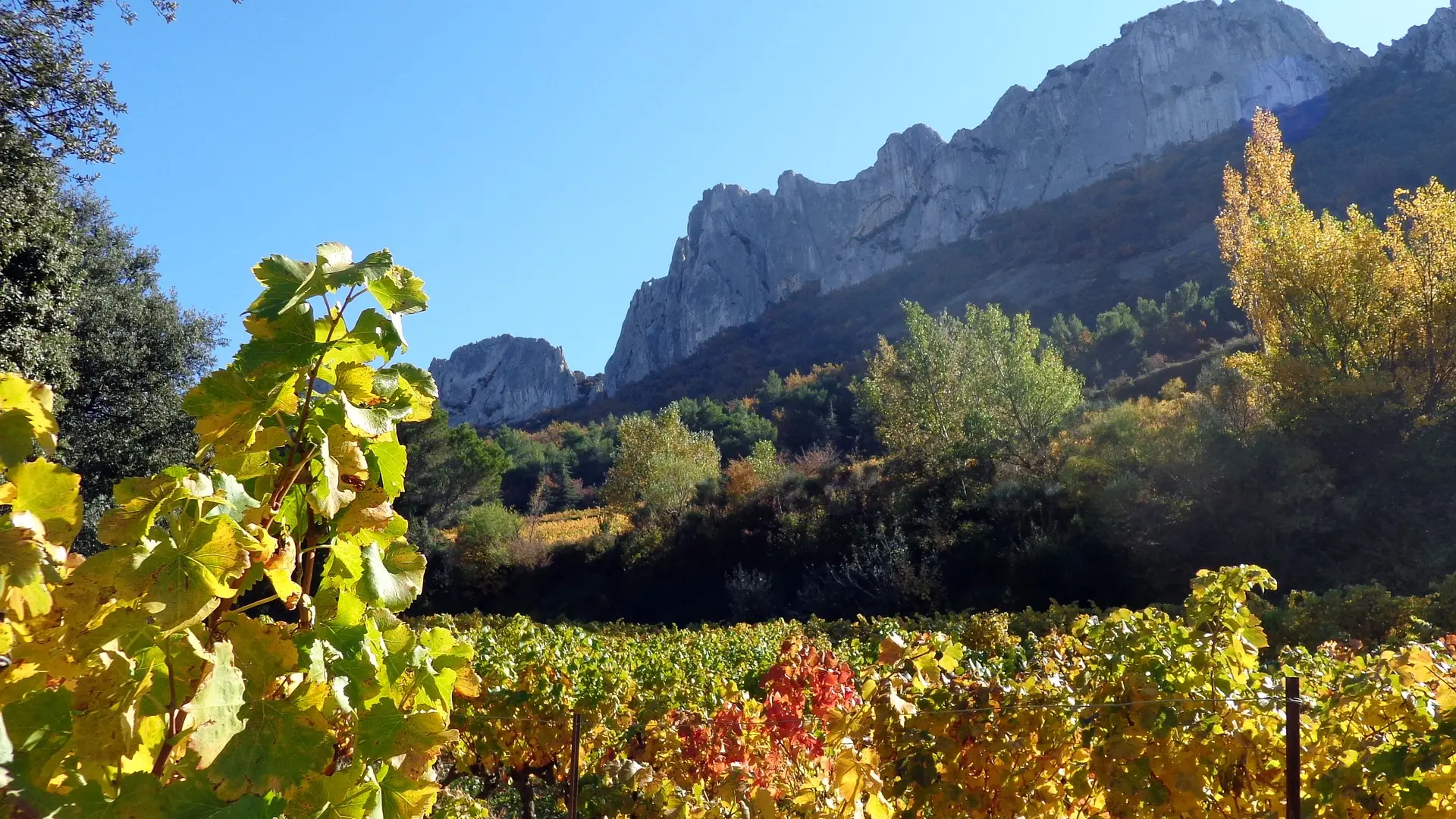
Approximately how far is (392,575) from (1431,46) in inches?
2650

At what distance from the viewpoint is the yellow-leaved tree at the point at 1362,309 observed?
1295 centimetres

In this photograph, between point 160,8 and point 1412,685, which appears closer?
point 1412,685

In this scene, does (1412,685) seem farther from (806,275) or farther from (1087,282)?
(806,275)

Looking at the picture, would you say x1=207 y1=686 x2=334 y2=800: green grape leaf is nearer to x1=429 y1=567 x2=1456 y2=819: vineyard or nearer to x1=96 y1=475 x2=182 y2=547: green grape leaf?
x1=96 y1=475 x2=182 y2=547: green grape leaf

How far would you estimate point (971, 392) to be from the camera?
19641mm

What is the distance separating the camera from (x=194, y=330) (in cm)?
1327

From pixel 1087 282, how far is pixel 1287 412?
110 feet

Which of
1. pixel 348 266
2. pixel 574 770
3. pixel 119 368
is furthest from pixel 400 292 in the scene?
pixel 119 368

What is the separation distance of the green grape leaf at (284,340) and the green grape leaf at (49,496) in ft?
0.57

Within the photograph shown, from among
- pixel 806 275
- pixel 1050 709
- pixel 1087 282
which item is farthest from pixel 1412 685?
pixel 806 275

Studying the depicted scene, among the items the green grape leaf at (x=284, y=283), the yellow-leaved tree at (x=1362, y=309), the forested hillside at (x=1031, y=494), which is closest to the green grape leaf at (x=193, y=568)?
the green grape leaf at (x=284, y=283)

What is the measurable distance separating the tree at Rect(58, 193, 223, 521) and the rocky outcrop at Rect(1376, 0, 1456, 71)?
6289 centimetres

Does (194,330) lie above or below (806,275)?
below

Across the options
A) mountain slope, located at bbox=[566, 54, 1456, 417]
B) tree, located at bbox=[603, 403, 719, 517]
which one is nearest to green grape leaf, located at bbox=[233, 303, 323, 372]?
tree, located at bbox=[603, 403, 719, 517]
